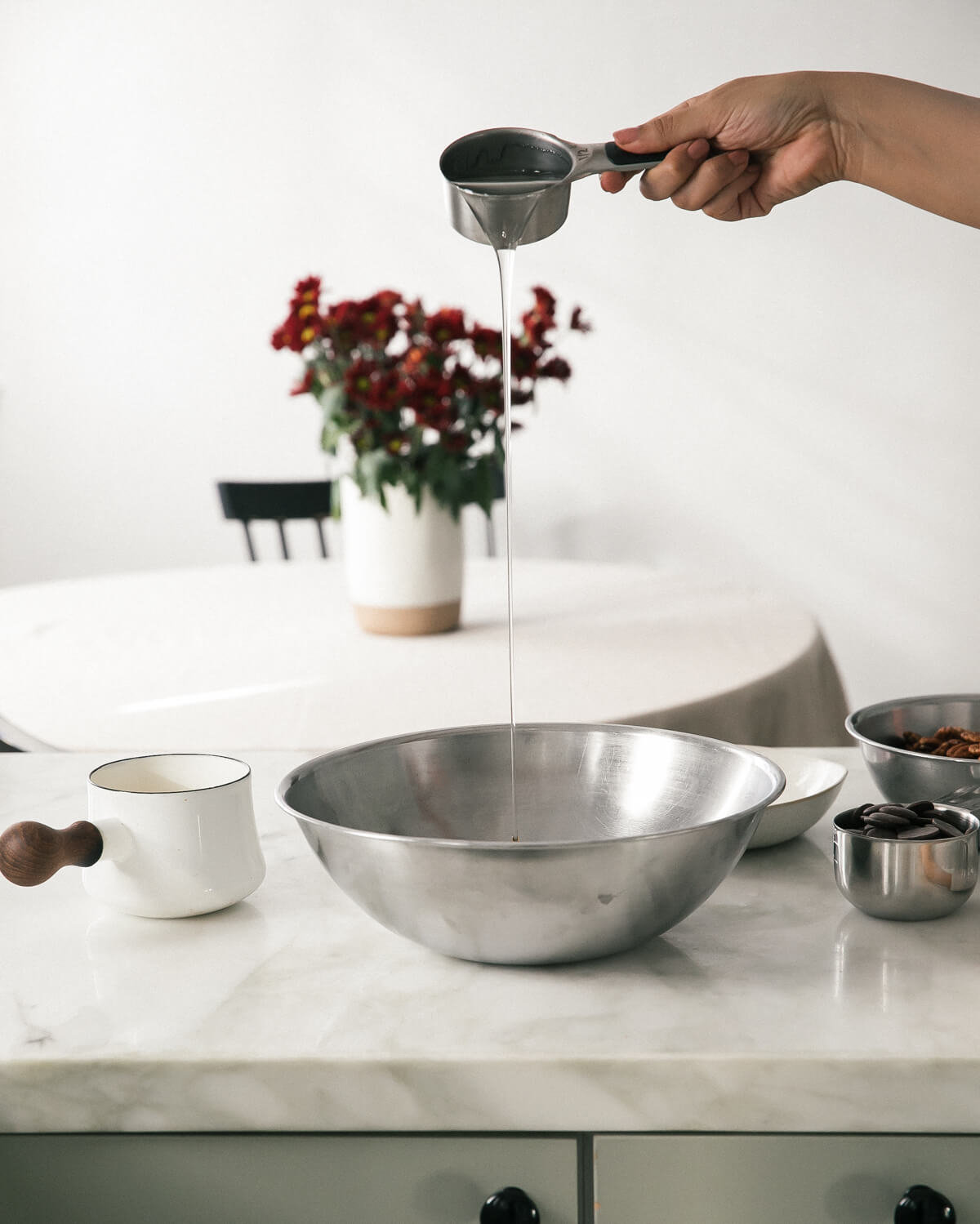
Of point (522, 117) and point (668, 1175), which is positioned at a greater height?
point (522, 117)

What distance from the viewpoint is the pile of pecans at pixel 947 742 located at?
0.84 metres

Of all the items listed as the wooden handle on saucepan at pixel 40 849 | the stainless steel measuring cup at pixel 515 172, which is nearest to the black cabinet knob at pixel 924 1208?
the wooden handle on saucepan at pixel 40 849

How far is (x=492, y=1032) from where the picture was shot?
589 mm

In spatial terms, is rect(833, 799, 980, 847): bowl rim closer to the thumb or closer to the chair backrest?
the thumb

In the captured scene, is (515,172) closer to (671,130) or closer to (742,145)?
(671,130)

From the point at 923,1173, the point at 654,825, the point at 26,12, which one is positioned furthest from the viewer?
the point at 26,12

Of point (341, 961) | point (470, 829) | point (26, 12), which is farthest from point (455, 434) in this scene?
point (26, 12)

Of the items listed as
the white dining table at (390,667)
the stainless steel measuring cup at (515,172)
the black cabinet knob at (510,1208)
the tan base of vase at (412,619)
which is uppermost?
the stainless steel measuring cup at (515,172)

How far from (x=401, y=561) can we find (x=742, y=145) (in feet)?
2.63

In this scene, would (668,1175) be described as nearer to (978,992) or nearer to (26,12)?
(978,992)

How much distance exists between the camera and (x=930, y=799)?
821 millimetres

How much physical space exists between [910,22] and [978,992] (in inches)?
131

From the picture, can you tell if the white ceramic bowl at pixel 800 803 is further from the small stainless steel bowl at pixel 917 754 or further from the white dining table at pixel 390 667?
the white dining table at pixel 390 667

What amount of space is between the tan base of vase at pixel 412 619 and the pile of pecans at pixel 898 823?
1080 millimetres
